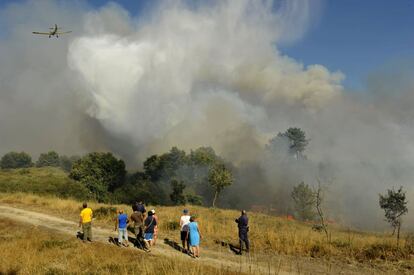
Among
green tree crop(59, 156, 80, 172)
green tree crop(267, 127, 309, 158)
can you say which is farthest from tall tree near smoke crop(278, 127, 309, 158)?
green tree crop(59, 156, 80, 172)

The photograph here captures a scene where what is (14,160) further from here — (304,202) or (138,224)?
(138,224)

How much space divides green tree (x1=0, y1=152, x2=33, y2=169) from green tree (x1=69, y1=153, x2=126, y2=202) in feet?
300

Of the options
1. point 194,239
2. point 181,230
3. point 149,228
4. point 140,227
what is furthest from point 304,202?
point 194,239

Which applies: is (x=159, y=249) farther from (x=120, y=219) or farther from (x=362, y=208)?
(x=362, y=208)

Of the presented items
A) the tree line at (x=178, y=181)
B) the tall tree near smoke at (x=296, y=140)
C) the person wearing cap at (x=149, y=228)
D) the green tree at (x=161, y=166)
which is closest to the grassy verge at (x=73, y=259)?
the person wearing cap at (x=149, y=228)

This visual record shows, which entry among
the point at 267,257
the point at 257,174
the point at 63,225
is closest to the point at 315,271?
the point at 267,257

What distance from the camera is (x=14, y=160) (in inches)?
6535

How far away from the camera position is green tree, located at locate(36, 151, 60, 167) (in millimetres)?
168875

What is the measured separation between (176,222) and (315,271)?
12.7m

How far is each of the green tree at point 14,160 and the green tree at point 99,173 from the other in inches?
3603

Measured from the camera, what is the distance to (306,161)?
489 feet

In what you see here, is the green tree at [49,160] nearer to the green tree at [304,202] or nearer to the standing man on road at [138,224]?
the green tree at [304,202]

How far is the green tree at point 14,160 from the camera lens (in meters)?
165

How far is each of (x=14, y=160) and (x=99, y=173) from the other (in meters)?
98.2
